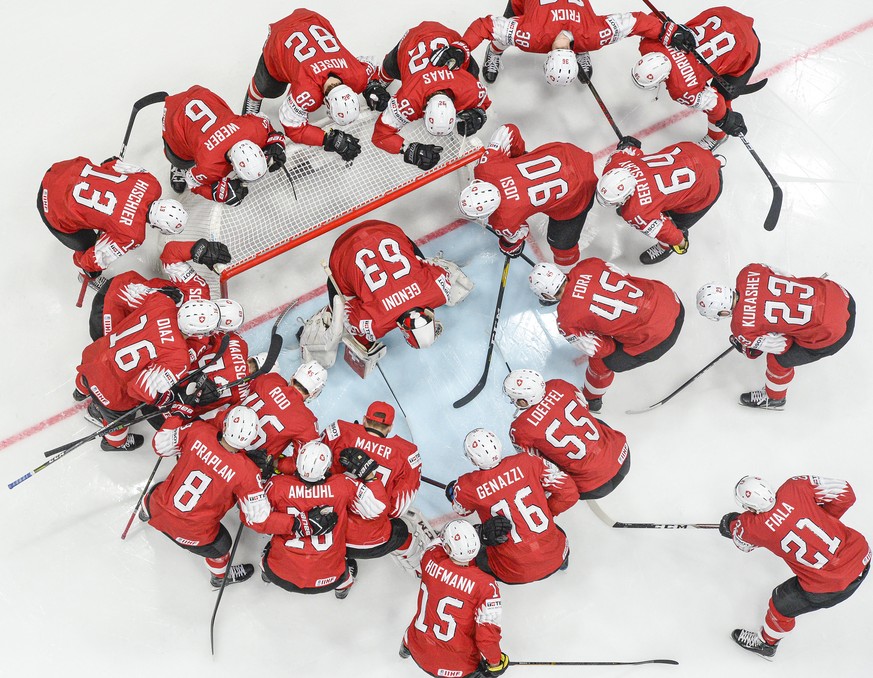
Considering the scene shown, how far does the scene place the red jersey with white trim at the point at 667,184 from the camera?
4.83 m

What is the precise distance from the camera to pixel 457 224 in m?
5.72

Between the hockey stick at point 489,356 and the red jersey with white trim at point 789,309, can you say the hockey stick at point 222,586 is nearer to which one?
the hockey stick at point 489,356

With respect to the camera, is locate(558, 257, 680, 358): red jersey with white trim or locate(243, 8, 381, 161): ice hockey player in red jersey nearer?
locate(558, 257, 680, 358): red jersey with white trim

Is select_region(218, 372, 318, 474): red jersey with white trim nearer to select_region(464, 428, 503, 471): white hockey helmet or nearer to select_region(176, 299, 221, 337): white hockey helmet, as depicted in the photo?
select_region(176, 299, 221, 337): white hockey helmet

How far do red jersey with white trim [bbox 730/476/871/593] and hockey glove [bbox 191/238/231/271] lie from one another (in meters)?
3.22

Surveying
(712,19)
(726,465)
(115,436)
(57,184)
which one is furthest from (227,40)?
(726,465)

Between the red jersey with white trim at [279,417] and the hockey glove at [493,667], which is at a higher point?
the red jersey with white trim at [279,417]

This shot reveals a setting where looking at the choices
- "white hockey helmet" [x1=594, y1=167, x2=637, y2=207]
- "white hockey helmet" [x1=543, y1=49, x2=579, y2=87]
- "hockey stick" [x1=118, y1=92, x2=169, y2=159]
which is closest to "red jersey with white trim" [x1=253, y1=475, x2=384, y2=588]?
"white hockey helmet" [x1=594, y1=167, x2=637, y2=207]

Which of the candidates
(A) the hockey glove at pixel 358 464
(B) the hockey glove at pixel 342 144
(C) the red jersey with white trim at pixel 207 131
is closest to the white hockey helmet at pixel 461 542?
(A) the hockey glove at pixel 358 464

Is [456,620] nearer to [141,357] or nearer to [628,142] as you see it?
[141,357]

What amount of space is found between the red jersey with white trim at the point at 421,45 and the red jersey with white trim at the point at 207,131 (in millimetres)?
895

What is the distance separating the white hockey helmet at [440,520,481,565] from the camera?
432 cm

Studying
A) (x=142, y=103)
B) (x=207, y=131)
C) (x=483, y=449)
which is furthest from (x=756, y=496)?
(x=142, y=103)

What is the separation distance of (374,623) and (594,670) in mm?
1323
